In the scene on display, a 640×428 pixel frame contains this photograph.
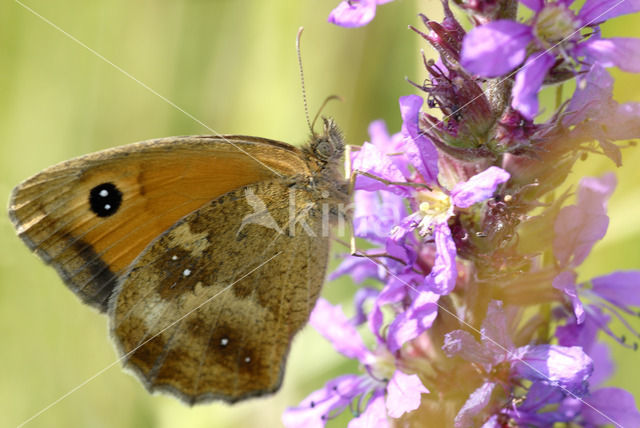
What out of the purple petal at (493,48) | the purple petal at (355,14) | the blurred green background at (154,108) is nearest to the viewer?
the purple petal at (493,48)

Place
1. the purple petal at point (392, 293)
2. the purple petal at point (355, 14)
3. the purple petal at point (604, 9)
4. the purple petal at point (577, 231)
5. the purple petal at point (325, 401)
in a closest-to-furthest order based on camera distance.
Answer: the purple petal at point (604, 9) → the purple petal at point (355, 14) → the purple petal at point (577, 231) → the purple petal at point (392, 293) → the purple petal at point (325, 401)

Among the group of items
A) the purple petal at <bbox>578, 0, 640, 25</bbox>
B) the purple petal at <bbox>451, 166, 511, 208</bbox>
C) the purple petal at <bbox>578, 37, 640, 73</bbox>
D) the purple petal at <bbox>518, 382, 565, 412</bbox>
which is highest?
the purple petal at <bbox>578, 0, 640, 25</bbox>

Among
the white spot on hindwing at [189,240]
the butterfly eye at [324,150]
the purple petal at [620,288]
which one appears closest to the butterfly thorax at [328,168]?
the butterfly eye at [324,150]

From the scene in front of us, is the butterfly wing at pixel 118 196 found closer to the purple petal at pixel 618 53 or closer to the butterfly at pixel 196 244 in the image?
the butterfly at pixel 196 244

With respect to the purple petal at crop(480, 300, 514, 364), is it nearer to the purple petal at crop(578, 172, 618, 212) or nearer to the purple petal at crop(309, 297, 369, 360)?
the purple petal at crop(578, 172, 618, 212)

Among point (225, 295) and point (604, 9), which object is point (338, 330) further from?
point (604, 9)

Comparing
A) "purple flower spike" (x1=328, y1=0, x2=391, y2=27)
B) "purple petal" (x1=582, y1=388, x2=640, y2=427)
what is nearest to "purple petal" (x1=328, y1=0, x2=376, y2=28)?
"purple flower spike" (x1=328, y1=0, x2=391, y2=27)

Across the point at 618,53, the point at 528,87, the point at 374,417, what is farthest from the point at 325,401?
the point at 618,53
